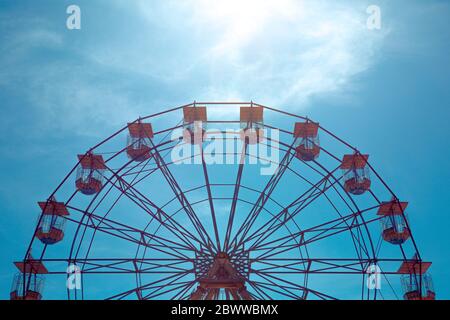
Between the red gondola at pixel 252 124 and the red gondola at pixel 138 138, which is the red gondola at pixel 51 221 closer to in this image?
the red gondola at pixel 138 138

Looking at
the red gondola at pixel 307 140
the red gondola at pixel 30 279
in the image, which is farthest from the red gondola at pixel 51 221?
the red gondola at pixel 307 140

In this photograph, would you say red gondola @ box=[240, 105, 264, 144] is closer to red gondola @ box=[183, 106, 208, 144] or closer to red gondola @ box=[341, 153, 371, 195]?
red gondola @ box=[183, 106, 208, 144]

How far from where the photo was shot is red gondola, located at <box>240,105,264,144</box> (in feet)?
68.3

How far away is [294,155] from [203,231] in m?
4.87

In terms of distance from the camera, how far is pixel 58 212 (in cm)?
2077

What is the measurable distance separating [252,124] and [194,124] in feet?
7.65

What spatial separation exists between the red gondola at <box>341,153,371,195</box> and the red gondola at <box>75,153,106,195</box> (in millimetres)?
9828

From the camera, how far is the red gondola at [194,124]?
2097 cm

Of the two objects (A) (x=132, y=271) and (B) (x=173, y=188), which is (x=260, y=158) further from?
(A) (x=132, y=271)

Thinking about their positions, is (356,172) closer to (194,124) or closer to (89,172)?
(194,124)

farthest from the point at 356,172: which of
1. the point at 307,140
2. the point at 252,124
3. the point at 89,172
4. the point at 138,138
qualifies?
the point at 89,172

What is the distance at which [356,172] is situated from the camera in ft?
69.6

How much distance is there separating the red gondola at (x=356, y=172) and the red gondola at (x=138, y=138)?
7.98m
